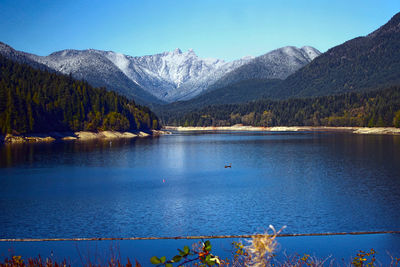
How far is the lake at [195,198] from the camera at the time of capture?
32.3 meters

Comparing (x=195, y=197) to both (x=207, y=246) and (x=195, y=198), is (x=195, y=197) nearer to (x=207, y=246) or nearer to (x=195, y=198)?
(x=195, y=198)

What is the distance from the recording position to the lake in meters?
32.3

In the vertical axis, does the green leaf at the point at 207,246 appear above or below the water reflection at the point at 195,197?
above

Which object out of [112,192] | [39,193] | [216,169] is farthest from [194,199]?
[216,169]

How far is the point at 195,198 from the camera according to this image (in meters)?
45.3

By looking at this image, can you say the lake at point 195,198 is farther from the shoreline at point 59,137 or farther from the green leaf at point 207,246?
the shoreline at point 59,137

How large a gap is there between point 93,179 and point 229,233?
35460 millimetres

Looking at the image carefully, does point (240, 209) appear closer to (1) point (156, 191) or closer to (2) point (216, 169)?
(1) point (156, 191)

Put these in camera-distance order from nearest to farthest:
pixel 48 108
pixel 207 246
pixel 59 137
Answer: pixel 207 246 < pixel 59 137 < pixel 48 108

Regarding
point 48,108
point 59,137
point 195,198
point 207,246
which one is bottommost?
point 195,198

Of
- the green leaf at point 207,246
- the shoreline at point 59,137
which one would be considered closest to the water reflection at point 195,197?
the green leaf at point 207,246

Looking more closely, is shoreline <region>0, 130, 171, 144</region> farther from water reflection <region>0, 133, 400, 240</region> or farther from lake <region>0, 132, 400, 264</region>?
lake <region>0, 132, 400, 264</region>

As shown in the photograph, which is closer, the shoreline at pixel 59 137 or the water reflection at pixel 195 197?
the water reflection at pixel 195 197

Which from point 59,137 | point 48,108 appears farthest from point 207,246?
point 48,108
